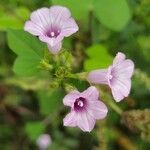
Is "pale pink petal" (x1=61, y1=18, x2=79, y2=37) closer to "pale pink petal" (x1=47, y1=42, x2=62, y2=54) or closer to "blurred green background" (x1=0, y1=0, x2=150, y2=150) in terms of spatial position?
"pale pink petal" (x1=47, y1=42, x2=62, y2=54)

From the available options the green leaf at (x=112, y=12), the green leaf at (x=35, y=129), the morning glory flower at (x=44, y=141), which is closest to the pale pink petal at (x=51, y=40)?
the green leaf at (x=112, y=12)

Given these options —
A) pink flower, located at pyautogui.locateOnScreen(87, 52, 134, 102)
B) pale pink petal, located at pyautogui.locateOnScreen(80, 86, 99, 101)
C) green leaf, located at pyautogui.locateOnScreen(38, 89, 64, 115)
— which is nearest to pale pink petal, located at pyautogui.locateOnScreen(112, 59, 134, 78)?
pink flower, located at pyautogui.locateOnScreen(87, 52, 134, 102)

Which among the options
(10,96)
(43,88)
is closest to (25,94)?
(10,96)

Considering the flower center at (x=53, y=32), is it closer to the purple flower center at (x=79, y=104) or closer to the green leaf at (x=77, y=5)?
the green leaf at (x=77, y=5)

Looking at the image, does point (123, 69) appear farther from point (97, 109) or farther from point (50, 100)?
point (50, 100)

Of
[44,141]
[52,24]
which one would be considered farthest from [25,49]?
[44,141]

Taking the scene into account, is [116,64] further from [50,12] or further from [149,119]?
[149,119]
